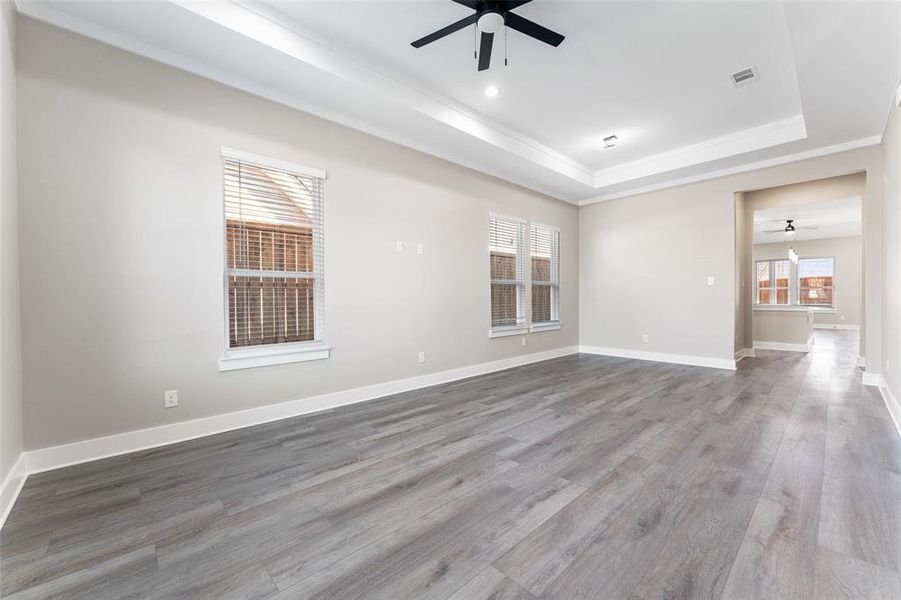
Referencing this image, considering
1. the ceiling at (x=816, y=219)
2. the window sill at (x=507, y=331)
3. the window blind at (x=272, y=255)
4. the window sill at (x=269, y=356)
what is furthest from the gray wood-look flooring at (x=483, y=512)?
the ceiling at (x=816, y=219)

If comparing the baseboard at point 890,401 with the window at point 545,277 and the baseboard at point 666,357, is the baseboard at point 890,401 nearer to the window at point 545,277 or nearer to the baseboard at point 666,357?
the baseboard at point 666,357

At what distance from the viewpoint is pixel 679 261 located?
5812 mm

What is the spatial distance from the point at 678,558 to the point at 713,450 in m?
1.38

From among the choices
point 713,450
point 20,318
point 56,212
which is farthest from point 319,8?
point 713,450

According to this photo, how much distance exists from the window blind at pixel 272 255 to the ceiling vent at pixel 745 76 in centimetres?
398

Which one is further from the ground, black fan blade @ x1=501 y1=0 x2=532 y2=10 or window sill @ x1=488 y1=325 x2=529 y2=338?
black fan blade @ x1=501 y1=0 x2=532 y2=10

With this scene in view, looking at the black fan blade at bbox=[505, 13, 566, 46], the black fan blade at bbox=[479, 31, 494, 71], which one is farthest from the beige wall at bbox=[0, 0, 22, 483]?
the black fan blade at bbox=[505, 13, 566, 46]

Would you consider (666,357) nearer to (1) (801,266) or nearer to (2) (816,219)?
(2) (816,219)

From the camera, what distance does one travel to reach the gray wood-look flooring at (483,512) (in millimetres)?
1388

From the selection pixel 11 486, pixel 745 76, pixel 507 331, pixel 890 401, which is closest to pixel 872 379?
pixel 890 401

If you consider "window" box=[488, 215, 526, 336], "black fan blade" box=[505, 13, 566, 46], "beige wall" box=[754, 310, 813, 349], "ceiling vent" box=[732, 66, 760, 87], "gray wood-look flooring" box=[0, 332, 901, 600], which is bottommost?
"gray wood-look flooring" box=[0, 332, 901, 600]

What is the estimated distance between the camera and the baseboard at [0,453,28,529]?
1.81m

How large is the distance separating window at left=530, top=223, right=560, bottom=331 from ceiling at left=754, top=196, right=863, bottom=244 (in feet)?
13.2

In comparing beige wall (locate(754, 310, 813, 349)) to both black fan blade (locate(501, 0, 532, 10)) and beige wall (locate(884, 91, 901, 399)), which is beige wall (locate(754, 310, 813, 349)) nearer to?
beige wall (locate(884, 91, 901, 399))
